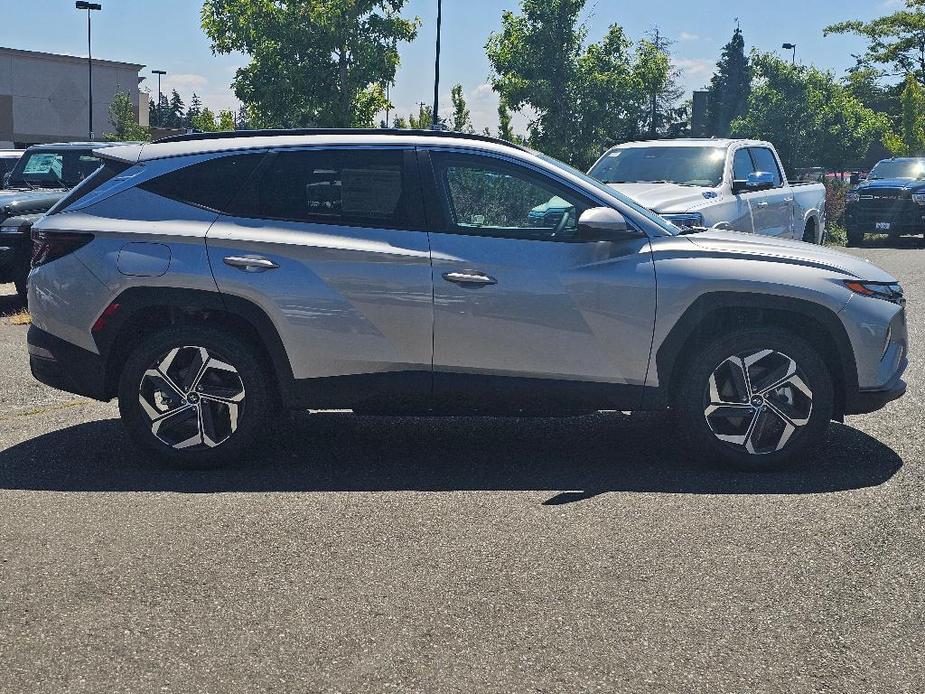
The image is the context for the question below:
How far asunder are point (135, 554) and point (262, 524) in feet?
2.07

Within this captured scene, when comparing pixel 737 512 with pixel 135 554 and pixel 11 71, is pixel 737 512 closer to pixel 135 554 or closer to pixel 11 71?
pixel 135 554

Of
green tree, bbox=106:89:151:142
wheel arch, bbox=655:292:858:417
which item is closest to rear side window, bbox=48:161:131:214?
wheel arch, bbox=655:292:858:417

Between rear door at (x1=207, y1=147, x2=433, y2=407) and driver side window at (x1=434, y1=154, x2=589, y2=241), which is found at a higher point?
driver side window at (x1=434, y1=154, x2=589, y2=241)

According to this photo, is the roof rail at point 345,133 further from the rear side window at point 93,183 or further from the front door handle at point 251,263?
the front door handle at point 251,263

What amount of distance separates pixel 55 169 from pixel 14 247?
271cm

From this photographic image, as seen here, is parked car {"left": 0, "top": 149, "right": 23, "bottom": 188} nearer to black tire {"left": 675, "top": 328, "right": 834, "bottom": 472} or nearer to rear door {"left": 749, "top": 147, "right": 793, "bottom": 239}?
rear door {"left": 749, "top": 147, "right": 793, "bottom": 239}

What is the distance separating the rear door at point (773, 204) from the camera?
13.5m

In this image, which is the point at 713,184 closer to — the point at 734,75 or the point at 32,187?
the point at 32,187

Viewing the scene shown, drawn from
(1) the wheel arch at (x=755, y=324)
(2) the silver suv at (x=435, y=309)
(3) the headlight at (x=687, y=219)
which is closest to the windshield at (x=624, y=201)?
(2) the silver suv at (x=435, y=309)

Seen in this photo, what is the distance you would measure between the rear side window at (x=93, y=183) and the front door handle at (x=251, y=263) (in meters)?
0.94

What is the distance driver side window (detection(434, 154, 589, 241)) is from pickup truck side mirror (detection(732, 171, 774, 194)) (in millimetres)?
6777

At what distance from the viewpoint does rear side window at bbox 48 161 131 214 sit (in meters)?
6.62

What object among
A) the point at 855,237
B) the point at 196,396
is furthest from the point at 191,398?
the point at 855,237

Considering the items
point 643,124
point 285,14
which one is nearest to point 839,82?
point 643,124
